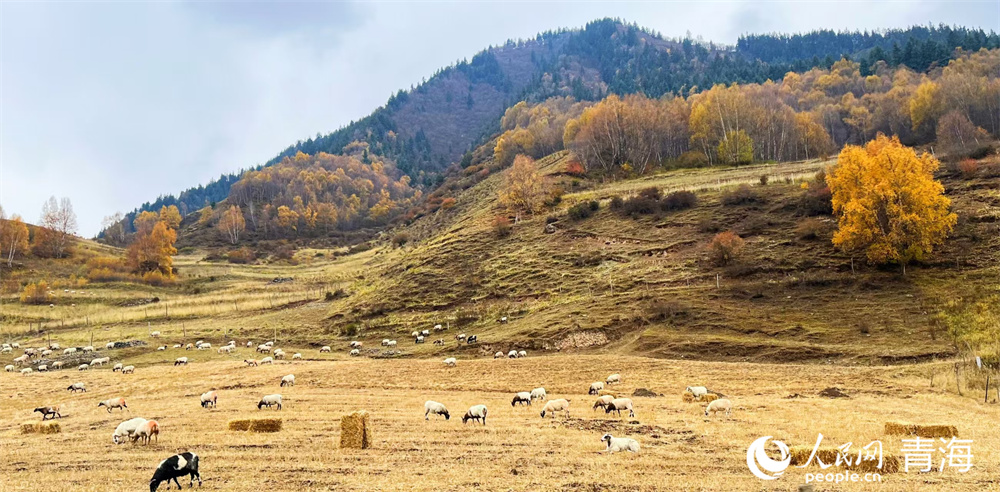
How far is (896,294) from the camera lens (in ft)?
154

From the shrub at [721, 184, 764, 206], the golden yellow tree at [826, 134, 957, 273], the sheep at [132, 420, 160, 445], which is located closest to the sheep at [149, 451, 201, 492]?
the sheep at [132, 420, 160, 445]

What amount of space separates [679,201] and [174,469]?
2986 inches

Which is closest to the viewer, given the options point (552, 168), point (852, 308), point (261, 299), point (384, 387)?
point (384, 387)

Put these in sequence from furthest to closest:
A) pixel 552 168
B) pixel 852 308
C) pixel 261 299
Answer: pixel 552 168
pixel 261 299
pixel 852 308

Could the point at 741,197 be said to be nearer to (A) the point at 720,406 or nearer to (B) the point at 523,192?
(B) the point at 523,192

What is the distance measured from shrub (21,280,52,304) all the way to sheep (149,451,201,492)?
320 ft

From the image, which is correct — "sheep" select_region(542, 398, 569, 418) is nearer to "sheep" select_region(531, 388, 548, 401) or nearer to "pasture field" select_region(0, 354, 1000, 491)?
"pasture field" select_region(0, 354, 1000, 491)

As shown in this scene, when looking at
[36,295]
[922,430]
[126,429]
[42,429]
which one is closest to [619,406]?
[922,430]

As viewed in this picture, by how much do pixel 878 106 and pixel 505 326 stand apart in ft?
419

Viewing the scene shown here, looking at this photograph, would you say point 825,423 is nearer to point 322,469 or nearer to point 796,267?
point 322,469

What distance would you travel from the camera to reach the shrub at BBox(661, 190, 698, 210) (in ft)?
260

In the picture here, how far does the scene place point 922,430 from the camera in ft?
55.7

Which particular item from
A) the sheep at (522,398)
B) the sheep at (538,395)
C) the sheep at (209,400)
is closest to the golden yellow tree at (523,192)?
the sheep at (538,395)

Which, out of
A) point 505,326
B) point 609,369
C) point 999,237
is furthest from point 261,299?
point 999,237
